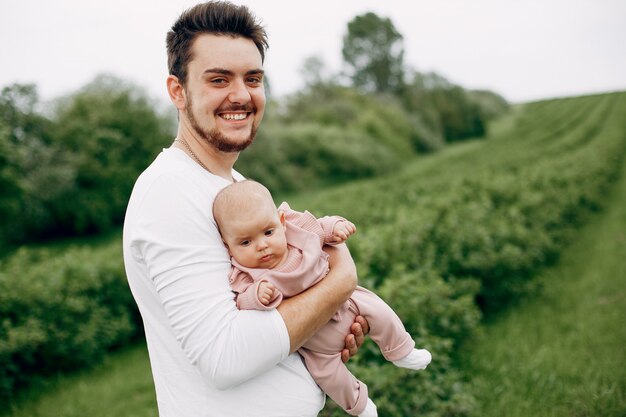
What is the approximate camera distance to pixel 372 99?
4628 centimetres

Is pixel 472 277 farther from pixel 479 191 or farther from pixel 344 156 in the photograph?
pixel 344 156

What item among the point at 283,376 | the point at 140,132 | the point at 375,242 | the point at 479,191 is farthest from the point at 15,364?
the point at 140,132

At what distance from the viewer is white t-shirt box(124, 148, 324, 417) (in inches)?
56.2

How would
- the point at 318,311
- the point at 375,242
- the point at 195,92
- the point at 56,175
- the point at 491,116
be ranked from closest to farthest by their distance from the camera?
the point at 318,311
the point at 195,92
the point at 375,242
the point at 56,175
the point at 491,116

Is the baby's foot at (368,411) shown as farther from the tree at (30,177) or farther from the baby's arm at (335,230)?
the tree at (30,177)

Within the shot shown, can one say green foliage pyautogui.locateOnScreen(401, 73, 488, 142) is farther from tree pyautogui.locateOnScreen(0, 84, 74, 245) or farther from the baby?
the baby

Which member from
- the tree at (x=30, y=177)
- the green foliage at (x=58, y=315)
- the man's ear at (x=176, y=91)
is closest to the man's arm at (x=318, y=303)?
the man's ear at (x=176, y=91)

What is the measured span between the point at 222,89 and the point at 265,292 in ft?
2.55

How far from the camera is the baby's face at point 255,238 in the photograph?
1.65m

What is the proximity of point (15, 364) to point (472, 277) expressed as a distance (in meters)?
5.73

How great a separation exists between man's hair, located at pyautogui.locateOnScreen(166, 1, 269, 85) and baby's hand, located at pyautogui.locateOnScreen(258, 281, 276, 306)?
0.85 metres

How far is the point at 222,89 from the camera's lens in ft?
5.82

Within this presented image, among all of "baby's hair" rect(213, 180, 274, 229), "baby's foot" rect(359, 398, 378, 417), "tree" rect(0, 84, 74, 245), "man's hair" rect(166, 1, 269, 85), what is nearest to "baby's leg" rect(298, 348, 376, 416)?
"baby's foot" rect(359, 398, 378, 417)

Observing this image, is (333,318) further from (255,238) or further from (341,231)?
(255,238)
